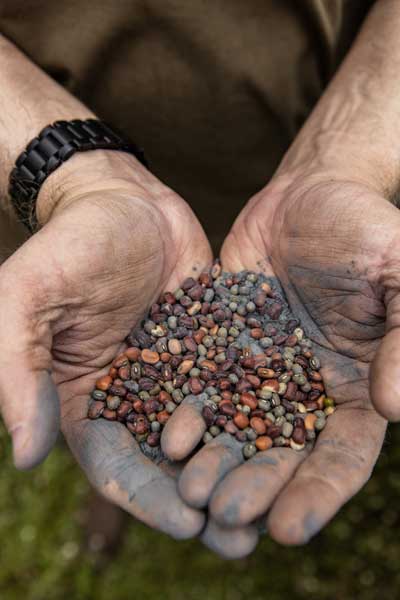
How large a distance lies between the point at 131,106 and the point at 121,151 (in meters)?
0.26

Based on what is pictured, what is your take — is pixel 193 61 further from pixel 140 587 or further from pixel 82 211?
pixel 140 587

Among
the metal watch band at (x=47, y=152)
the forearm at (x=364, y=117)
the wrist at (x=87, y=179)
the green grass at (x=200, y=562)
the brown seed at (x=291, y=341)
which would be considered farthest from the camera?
the green grass at (x=200, y=562)

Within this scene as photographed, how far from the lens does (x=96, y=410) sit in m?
1.95

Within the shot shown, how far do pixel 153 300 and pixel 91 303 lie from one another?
38 centimetres

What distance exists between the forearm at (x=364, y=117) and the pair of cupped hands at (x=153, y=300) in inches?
7.9

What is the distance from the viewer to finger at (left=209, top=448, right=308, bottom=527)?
5.30 ft

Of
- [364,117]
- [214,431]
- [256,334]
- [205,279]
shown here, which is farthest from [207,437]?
[364,117]

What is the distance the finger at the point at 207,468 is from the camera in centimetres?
167

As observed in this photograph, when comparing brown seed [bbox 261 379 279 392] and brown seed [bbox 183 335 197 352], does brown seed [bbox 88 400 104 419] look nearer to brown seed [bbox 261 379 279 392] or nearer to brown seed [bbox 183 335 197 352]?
brown seed [bbox 183 335 197 352]

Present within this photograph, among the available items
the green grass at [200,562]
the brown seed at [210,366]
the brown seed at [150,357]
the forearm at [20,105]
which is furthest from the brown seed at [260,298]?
the green grass at [200,562]

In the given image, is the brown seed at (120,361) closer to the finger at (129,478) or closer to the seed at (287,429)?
the finger at (129,478)

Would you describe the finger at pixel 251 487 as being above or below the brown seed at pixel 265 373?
above

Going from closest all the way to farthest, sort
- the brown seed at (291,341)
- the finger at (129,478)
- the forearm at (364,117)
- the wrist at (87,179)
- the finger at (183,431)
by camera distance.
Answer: the finger at (129,478), the finger at (183,431), the brown seed at (291,341), the wrist at (87,179), the forearm at (364,117)

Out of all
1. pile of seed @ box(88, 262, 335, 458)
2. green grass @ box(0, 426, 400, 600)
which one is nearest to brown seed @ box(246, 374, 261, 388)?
pile of seed @ box(88, 262, 335, 458)
